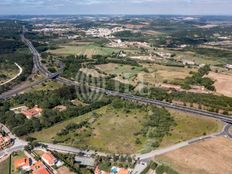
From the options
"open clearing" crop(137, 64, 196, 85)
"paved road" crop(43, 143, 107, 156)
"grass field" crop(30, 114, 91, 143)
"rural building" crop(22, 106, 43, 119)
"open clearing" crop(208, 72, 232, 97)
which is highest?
"open clearing" crop(208, 72, 232, 97)

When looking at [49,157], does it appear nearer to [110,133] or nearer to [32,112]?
[110,133]

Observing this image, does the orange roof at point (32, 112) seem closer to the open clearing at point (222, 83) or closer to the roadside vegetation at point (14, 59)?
the roadside vegetation at point (14, 59)

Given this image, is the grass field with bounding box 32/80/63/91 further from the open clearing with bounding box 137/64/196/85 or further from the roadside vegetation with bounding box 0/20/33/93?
the open clearing with bounding box 137/64/196/85

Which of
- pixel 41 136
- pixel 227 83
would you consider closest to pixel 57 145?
pixel 41 136

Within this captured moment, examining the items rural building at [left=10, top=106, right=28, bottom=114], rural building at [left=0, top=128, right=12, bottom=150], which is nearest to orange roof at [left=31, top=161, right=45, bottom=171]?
rural building at [left=0, top=128, right=12, bottom=150]

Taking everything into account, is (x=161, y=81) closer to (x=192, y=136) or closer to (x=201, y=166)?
(x=192, y=136)

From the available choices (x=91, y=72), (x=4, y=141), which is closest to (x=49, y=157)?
(x=4, y=141)

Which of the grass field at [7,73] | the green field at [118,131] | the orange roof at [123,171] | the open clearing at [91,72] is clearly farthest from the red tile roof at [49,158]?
the grass field at [7,73]
